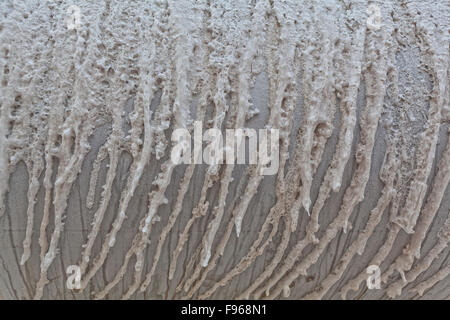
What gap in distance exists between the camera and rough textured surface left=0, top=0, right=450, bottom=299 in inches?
10.4

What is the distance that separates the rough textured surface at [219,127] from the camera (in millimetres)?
265

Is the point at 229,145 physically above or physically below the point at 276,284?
above

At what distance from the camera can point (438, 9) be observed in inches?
11.6

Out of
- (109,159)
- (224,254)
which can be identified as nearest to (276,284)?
(224,254)

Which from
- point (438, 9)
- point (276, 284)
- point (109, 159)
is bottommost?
point (276, 284)

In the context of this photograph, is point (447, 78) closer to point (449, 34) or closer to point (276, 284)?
point (449, 34)

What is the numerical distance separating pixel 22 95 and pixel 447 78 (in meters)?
0.29

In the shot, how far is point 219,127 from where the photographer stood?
26 cm

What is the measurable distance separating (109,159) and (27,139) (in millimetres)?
56

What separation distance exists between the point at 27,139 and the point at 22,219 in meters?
0.06

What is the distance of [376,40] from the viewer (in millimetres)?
281

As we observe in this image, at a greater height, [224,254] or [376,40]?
[376,40]

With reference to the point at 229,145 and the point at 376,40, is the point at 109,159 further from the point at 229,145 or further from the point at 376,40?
the point at 376,40

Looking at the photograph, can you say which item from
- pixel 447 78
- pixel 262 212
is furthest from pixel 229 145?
pixel 447 78
